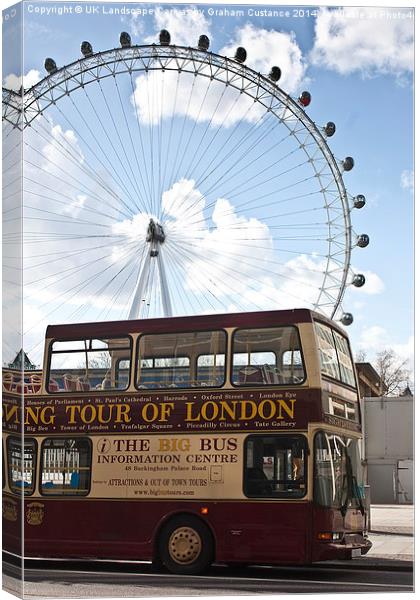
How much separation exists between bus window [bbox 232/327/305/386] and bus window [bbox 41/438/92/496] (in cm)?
227

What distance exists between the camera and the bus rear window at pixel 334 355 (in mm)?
17734

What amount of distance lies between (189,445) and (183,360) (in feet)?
3.49

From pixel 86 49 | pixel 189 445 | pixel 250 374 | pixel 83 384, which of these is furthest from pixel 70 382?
pixel 86 49

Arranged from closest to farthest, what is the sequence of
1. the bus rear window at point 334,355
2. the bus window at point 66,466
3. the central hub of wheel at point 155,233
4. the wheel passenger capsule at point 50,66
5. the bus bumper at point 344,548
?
the wheel passenger capsule at point 50,66
the bus bumper at point 344,548
the bus rear window at point 334,355
the bus window at point 66,466
the central hub of wheel at point 155,233

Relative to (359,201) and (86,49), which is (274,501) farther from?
(86,49)

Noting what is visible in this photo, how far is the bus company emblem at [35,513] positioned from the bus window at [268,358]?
3107mm

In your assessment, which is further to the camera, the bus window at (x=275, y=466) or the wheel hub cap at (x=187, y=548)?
the wheel hub cap at (x=187, y=548)

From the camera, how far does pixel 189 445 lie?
1788 centimetres

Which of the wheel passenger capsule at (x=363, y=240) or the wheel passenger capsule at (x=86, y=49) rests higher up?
the wheel passenger capsule at (x=86, y=49)

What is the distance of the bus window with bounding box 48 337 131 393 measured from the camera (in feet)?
59.3

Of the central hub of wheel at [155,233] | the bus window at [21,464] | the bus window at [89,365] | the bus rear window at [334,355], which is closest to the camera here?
the bus window at [21,464]

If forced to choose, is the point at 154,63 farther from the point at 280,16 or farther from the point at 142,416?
the point at 142,416

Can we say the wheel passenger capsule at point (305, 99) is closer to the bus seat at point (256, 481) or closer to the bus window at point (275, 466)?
the bus window at point (275, 466)

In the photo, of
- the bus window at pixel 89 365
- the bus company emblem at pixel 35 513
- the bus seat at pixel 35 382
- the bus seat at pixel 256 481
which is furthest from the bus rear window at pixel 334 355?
the bus company emblem at pixel 35 513
